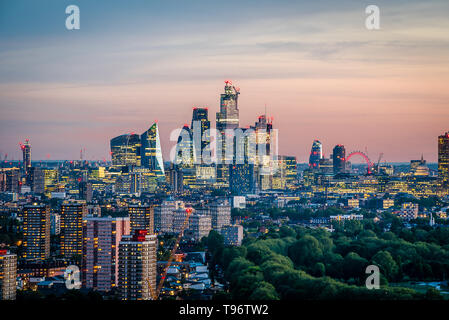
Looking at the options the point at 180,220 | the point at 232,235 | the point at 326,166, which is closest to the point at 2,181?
the point at 180,220

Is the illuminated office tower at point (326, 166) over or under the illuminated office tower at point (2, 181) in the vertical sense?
over

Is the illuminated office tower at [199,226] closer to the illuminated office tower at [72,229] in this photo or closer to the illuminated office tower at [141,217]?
the illuminated office tower at [141,217]

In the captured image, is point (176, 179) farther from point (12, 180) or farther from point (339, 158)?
point (339, 158)

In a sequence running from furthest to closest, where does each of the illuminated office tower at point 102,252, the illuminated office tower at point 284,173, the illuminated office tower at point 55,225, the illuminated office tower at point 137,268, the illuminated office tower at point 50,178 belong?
the illuminated office tower at point 284,173
the illuminated office tower at point 50,178
the illuminated office tower at point 55,225
the illuminated office tower at point 102,252
the illuminated office tower at point 137,268

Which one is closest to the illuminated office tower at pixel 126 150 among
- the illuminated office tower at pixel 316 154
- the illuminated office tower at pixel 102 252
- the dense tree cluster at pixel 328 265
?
the illuminated office tower at pixel 316 154

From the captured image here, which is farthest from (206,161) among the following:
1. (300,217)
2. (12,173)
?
(300,217)
